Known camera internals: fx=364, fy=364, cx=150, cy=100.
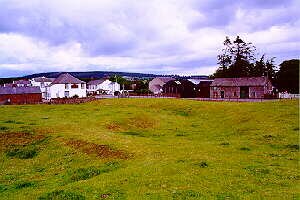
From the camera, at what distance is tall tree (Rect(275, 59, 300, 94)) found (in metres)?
112

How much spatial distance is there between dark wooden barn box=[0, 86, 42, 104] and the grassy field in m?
61.7

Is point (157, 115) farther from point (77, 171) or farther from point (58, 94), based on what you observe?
point (58, 94)

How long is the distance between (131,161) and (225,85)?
85.3 meters

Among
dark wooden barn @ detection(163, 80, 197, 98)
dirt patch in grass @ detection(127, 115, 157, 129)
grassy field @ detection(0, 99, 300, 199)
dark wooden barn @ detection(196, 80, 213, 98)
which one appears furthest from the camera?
dark wooden barn @ detection(196, 80, 213, 98)

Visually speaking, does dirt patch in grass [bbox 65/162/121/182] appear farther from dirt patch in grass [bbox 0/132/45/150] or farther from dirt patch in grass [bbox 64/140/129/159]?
dirt patch in grass [bbox 0/132/45/150]

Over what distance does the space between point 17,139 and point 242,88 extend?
78.3 meters

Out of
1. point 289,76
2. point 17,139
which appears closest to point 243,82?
point 289,76

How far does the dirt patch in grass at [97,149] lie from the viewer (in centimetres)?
2583

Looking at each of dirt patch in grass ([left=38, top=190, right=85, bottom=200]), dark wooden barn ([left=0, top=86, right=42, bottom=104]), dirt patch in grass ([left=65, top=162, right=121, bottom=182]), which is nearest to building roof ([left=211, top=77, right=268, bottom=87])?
dark wooden barn ([left=0, top=86, right=42, bottom=104])

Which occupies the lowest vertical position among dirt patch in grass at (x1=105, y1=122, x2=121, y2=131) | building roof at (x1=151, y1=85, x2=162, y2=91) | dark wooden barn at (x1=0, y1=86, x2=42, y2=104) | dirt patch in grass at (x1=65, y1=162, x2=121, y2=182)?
dirt patch in grass at (x1=65, y1=162, x2=121, y2=182)

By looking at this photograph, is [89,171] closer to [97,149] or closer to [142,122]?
[97,149]

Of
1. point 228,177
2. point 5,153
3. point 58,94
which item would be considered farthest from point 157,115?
point 58,94

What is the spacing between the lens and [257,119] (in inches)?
1705

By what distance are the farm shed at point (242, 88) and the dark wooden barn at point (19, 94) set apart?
2018 inches
